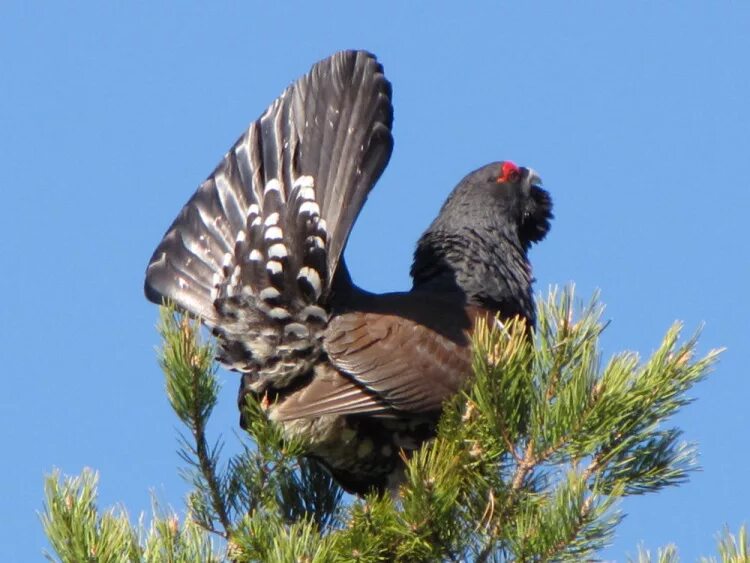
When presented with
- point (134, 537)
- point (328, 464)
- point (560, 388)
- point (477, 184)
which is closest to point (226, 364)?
point (328, 464)

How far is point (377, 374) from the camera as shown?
17.5 ft

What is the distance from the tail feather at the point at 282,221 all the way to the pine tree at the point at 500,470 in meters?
0.97

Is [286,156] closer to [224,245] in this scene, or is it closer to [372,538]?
[224,245]

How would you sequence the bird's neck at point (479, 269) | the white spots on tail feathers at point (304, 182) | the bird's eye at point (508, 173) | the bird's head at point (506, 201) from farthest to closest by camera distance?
the bird's eye at point (508, 173) → the bird's head at point (506, 201) → the bird's neck at point (479, 269) → the white spots on tail feathers at point (304, 182)

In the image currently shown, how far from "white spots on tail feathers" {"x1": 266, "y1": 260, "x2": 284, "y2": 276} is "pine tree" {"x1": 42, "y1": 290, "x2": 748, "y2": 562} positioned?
0.94 m

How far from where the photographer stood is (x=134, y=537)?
13.1ft

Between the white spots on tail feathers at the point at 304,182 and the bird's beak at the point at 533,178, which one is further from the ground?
the bird's beak at the point at 533,178

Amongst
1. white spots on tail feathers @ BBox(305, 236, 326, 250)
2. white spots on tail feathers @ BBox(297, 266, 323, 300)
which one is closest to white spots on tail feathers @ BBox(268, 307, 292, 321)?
white spots on tail feathers @ BBox(297, 266, 323, 300)

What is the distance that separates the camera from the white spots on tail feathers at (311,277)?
529 centimetres

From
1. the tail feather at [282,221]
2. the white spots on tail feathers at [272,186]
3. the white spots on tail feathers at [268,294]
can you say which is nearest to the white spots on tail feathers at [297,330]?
the tail feather at [282,221]

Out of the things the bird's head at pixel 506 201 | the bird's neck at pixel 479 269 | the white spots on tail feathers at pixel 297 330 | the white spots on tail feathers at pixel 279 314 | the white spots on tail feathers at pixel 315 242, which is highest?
the bird's head at pixel 506 201

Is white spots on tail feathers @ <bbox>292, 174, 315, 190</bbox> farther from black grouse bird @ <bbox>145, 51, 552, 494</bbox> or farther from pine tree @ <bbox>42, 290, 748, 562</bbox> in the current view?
pine tree @ <bbox>42, 290, 748, 562</bbox>

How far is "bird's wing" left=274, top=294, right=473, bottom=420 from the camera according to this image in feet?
17.3

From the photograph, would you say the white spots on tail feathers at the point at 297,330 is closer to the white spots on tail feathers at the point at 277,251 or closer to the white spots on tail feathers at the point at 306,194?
the white spots on tail feathers at the point at 277,251
